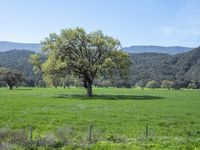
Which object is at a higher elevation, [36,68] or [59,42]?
[59,42]

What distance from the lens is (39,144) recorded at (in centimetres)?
1827

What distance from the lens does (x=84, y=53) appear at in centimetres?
7631

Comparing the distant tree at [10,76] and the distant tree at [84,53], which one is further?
the distant tree at [10,76]

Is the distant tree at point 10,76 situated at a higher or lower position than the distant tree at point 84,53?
lower

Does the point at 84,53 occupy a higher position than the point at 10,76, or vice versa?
the point at 84,53

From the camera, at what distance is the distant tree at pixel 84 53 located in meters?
72.4

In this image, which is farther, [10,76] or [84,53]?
[10,76]

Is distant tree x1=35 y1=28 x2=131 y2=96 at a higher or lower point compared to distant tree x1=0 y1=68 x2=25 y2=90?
higher

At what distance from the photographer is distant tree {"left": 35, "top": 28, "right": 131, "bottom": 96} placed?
72375 mm

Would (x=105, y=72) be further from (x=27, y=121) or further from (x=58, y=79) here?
(x=27, y=121)

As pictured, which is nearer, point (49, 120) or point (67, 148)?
point (67, 148)

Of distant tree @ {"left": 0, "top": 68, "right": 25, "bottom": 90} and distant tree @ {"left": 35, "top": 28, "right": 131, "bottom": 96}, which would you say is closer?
distant tree @ {"left": 35, "top": 28, "right": 131, "bottom": 96}

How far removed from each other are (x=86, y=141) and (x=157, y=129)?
29.0ft

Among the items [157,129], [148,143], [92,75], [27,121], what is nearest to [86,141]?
[148,143]
